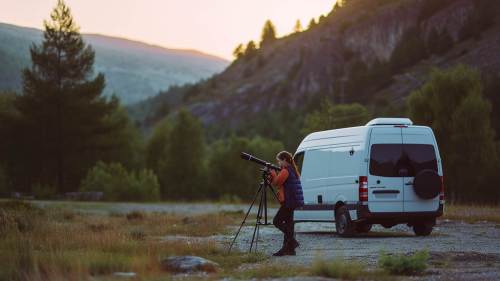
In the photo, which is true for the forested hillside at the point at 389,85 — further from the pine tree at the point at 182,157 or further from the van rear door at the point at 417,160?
the van rear door at the point at 417,160

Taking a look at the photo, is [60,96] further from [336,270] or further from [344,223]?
[336,270]

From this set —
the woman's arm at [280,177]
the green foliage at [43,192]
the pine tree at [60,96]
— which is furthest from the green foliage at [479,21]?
the woman's arm at [280,177]

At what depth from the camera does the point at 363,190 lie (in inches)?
719

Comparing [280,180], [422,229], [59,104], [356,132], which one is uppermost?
[59,104]

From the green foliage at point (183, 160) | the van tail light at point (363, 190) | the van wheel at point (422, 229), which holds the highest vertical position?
the green foliage at point (183, 160)

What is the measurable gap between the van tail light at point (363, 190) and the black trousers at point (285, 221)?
4.12 m

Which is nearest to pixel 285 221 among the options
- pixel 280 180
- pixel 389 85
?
pixel 280 180

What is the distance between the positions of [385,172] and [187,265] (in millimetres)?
7899

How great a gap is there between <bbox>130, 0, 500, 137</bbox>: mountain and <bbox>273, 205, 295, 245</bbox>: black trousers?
6869 centimetres

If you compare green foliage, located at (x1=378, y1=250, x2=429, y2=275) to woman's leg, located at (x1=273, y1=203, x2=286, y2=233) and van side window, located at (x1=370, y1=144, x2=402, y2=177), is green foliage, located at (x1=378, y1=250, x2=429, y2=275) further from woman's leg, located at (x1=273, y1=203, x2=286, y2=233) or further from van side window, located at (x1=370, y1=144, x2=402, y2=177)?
van side window, located at (x1=370, y1=144, x2=402, y2=177)

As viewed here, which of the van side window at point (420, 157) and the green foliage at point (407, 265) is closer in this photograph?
the green foliage at point (407, 265)

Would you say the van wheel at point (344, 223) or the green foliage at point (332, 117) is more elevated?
the green foliage at point (332, 117)

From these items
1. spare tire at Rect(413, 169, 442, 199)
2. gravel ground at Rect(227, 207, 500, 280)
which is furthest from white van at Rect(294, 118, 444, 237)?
gravel ground at Rect(227, 207, 500, 280)

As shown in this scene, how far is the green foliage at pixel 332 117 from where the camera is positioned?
46219 millimetres
